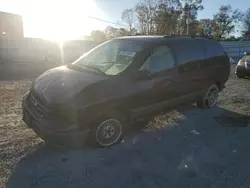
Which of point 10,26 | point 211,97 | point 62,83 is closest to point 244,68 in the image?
point 211,97

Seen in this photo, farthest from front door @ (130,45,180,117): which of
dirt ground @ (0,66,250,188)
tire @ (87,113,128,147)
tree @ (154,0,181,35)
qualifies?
tree @ (154,0,181,35)

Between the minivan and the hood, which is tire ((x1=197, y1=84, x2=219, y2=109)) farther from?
the hood

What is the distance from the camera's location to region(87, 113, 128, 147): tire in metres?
3.44

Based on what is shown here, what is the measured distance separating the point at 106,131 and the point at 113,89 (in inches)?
26.0

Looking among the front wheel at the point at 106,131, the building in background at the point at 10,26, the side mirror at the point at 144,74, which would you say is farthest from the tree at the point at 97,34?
the front wheel at the point at 106,131

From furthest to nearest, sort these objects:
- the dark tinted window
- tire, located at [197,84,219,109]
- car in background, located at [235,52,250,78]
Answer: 1. car in background, located at [235,52,250,78]
2. tire, located at [197,84,219,109]
3. the dark tinted window

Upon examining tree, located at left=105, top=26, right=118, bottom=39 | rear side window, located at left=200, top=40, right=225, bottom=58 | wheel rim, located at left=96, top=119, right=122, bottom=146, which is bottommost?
wheel rim, located at left=96, top=119, right=122, bottom=146

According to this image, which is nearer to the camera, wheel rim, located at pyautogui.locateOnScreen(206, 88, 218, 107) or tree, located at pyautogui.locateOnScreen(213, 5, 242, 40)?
wheel rim, located at pyautogui.locateOnScreen(206, 88, 218, 107)

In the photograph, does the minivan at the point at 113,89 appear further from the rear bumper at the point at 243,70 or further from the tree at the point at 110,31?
the tree at the point at 110,31

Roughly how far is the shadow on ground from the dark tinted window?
1.48 m

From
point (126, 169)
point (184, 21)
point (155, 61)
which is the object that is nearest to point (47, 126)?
point (126, 169)

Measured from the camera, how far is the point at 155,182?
285 cm

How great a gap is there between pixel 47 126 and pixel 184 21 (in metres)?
43.9

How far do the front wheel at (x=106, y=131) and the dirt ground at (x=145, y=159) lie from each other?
11 centimetres
